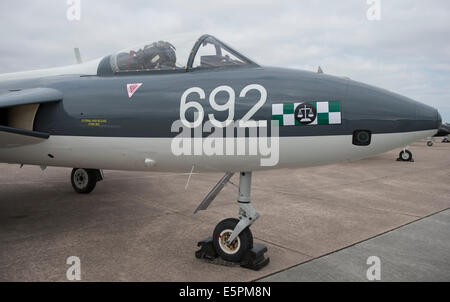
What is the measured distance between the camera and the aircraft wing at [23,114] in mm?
A: 4051

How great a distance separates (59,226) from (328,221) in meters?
4.42

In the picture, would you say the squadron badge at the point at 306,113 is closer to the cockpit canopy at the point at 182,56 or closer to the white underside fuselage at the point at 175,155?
the white underside fuselage at the point at 175,155

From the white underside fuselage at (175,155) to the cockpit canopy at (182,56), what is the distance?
0.97 meters

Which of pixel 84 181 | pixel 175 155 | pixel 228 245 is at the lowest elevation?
pixel 84 181

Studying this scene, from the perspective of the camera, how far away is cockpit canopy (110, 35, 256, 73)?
3.90 meters

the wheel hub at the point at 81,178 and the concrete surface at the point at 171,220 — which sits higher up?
the wheel hub at the point at 81,178

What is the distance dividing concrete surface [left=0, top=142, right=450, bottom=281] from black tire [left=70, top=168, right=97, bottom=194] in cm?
23

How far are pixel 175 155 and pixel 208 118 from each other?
0.60m

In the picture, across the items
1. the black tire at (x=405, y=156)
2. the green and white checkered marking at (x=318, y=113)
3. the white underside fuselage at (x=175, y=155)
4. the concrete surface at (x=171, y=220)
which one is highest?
the green and white checkered marking at (x=318, y=113)

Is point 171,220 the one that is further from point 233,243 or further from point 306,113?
point 306,113

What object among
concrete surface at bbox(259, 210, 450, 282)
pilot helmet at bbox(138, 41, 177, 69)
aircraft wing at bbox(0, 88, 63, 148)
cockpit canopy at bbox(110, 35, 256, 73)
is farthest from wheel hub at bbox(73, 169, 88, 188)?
concrete surface at bbox(259, 210, 450, 282)

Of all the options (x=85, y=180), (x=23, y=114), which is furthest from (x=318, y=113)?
(x=85, y=180)

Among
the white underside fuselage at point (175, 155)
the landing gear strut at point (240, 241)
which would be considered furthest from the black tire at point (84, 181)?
the landing gear strut at point (240, 241)

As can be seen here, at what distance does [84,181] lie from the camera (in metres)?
7.97
